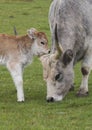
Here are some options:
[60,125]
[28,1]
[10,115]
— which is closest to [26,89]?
[10,115]

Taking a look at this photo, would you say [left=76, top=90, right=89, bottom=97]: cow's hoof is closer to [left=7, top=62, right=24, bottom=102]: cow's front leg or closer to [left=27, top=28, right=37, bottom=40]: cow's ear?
[left=7, top=62, right=24, bottom=102]: cow's front leg

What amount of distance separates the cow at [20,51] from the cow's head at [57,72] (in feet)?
1.88

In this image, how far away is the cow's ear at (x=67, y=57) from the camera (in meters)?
11.2

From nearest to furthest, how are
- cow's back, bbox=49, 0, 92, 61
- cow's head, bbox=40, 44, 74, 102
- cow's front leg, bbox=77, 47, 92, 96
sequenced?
cow's head, bbox=40, 44, 74, 102 < cow's back, bbox=49, 0, 92, 61 < cow's front leg, bbox=77, 47, 92, 96

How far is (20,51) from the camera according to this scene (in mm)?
11695

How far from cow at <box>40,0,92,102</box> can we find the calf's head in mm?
255

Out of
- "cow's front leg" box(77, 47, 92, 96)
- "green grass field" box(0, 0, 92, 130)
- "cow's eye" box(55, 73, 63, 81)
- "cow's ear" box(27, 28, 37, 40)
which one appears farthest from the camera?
"cow's front leg" box(77, 47, 92, 96)

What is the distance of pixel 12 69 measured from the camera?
1141 centimetres

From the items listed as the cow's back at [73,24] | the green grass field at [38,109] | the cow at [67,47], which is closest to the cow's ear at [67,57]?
the cow at [67,47]

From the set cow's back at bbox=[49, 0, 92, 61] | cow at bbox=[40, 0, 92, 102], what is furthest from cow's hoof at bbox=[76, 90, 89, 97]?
cow's back at bbox=[49, 0, 92, 61]

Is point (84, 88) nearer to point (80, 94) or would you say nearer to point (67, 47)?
point (80, 94)

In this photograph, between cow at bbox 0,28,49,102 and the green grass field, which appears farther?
cow at bbox 0,28,49,102

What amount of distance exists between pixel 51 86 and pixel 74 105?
0.68 meters

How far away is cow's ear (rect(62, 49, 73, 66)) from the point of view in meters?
11.2
